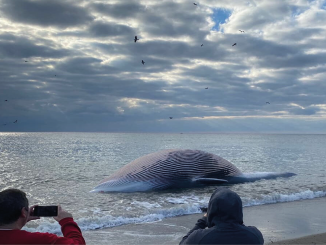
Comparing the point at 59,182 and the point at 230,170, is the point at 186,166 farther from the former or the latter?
the point at 59,182

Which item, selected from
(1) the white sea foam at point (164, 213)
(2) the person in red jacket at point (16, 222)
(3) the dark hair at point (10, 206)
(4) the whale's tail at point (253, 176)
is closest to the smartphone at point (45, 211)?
(2) the person in red jacket at point (16, 222)

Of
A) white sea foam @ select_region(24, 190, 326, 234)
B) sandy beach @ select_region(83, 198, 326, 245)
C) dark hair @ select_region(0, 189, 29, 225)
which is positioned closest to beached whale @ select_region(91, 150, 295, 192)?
white sea foam @ select_region(24, 190, 326, 234)

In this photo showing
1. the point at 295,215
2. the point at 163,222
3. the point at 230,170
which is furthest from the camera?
the point at 230,170

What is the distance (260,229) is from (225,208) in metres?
6.29

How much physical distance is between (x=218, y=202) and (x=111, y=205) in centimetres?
935

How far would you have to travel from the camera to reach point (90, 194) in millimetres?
14305

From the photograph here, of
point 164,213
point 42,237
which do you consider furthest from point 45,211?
point 164,213

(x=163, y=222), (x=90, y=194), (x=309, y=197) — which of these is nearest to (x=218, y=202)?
(x=163, y=222)

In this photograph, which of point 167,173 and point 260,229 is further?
point 167,173

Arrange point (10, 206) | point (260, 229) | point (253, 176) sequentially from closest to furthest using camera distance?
1. point (10, 206)
2. point (260, 229)
3. point (253, 176)

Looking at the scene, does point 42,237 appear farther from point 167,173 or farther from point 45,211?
point 167,173

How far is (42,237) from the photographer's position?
3092 millimetres

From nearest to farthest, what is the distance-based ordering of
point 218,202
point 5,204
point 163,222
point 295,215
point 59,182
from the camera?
1. point 5,204
2. point 218,202
3. point 163,222
4. point 295,215
5. point 59,182

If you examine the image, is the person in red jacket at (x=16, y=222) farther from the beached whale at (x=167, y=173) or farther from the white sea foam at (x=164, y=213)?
the beached whale at (x=167, y=173)
